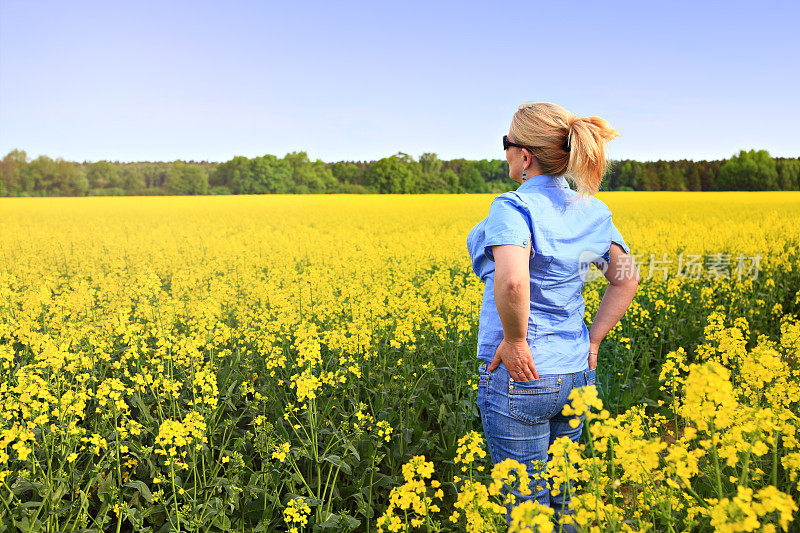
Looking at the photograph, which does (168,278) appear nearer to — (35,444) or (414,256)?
(414,256)

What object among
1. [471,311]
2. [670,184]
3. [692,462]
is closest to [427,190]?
[670,184]

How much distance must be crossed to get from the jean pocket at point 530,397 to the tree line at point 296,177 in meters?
42.5

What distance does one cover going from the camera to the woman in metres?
1.97

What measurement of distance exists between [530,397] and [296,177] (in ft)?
174

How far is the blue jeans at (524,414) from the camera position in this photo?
209 centimetres

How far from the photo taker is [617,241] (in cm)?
232

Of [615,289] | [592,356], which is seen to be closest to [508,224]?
[615,289]

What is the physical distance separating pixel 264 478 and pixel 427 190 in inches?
1897

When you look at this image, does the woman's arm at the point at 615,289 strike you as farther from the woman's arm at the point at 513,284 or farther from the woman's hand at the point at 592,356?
the woman's arm at the point at 513,284

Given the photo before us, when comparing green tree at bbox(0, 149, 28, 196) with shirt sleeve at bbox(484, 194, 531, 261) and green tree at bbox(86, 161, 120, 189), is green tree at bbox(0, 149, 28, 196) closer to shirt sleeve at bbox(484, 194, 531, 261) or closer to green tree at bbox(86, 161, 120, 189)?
green tree at bbox(86, 161, 120, 189)

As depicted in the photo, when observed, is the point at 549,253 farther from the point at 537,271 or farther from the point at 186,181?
the point at 186,181

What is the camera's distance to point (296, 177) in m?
53.1

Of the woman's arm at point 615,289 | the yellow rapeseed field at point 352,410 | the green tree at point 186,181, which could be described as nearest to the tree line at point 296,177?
the green tree at point 186,181

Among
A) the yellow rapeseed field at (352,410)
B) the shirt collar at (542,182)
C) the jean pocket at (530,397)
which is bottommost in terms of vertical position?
the yellow rapeseed field at (352,410)
